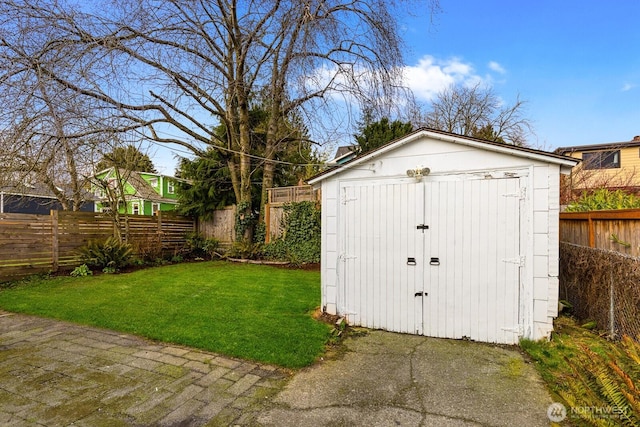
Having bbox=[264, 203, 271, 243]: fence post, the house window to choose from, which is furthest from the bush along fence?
the house window

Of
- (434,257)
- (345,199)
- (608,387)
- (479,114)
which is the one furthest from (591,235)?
(479,114)

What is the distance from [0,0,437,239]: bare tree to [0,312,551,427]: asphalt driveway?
486 cm

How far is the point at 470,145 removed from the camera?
416cm

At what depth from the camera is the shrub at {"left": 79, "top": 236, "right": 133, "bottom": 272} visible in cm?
926

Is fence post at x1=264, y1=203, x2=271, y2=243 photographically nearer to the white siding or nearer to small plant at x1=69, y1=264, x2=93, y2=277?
small plant at x1=69, y1=264, x2=93, y2=277

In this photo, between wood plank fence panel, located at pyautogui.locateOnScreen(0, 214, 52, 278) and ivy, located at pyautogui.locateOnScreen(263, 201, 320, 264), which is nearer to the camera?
wood plank fence panel, located at pyautogui.locateOnScreen(0, 214, 52, 278)

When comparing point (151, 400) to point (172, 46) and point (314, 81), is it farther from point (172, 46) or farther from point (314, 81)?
point (172, 46)

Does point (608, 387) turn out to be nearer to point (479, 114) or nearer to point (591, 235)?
point (591, 235)

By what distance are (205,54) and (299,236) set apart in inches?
242

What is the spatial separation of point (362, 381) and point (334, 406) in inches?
20.8

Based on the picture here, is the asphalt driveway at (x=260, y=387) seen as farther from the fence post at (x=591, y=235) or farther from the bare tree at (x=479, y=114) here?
the bare tree at (x=479, y=114)

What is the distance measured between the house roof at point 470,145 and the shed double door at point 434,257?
13.0 inches

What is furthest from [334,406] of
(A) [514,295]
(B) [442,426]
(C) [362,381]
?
(A) [514,295]

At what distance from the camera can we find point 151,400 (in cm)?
274
